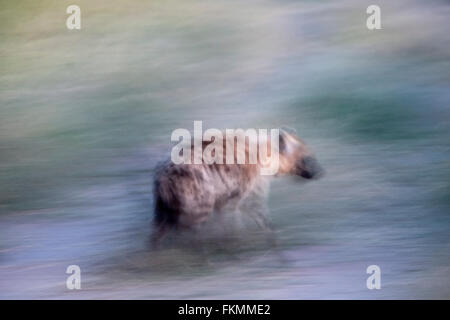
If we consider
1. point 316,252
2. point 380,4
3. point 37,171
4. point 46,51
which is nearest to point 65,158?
point 37,171

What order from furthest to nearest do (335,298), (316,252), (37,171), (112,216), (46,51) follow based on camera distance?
(46,51)
(37,171)
(112,216)
(316,252)
(335,298)

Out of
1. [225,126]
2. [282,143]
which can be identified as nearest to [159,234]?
[282,143]

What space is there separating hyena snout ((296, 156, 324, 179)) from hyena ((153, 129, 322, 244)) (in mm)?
267

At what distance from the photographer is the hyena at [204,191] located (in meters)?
5.79

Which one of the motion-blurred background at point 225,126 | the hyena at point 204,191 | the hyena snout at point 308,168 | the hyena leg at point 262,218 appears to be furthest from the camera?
the hyena snout at point 308,168

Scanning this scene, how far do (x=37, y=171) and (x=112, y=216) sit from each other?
3.66ft

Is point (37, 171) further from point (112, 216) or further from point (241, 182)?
point (241, 182)

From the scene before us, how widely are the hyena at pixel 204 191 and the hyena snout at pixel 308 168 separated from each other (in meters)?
0.27

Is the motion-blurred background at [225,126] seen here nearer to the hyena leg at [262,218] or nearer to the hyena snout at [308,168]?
the hyena leg at [262,218]

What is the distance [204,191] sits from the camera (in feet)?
19.3

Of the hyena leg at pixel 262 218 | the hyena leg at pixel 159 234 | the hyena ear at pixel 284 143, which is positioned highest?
the hyena ear at pixel 284 143

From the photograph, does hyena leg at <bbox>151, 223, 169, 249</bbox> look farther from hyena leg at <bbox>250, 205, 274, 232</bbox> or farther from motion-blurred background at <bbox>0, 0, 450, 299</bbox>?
hyena leg at <bbox>250, 205, 274, 232</bbox>

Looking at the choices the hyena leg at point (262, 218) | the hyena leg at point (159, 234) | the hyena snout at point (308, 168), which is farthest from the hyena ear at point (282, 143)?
the hyena leg at point (159, 234)

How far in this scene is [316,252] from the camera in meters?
6.71
